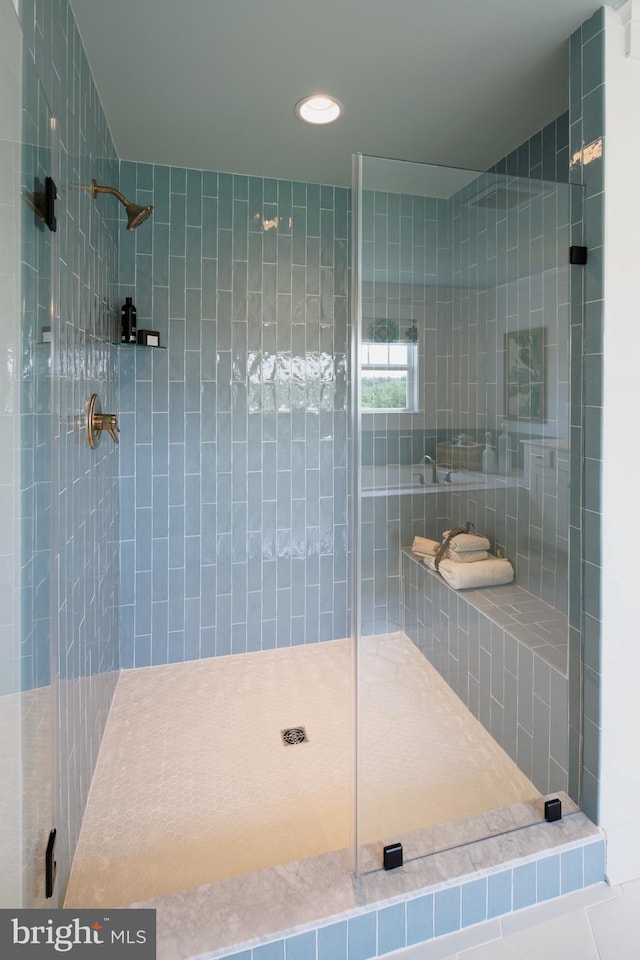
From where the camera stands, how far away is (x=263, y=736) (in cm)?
227

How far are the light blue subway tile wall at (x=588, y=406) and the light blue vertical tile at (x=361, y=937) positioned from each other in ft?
2.42

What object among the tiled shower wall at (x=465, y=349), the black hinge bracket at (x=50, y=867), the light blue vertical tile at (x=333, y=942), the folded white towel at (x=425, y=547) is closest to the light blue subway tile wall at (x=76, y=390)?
the black hinge bracket at (x=50, y=867)

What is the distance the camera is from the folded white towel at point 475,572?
1539 millimetres

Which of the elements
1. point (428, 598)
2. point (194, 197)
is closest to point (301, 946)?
point (428, 598)

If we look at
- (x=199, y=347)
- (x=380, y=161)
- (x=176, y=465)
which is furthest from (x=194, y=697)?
(x=380, y=161)

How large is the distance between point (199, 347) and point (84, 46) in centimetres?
128

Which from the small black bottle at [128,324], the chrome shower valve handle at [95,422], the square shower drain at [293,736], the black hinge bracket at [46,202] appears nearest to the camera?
the black hinge bracket at [46,202]

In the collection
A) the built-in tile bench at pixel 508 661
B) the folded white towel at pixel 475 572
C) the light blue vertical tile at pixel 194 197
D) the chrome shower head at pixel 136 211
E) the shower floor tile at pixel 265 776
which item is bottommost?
the shower floor tile at pixel 265 776

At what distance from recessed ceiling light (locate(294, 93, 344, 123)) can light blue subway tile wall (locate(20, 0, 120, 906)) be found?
2.48ft

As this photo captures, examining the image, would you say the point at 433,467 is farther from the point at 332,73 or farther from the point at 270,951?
the point at 332,73

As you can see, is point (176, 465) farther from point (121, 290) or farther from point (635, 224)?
point (635, 224)

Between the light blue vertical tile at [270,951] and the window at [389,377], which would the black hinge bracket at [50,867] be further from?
the window at [389,377]

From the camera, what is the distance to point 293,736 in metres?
2.26

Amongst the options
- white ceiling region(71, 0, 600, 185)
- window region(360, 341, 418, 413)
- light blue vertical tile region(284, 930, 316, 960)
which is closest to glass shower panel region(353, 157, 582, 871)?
window region(360, 341, 418, 413)
